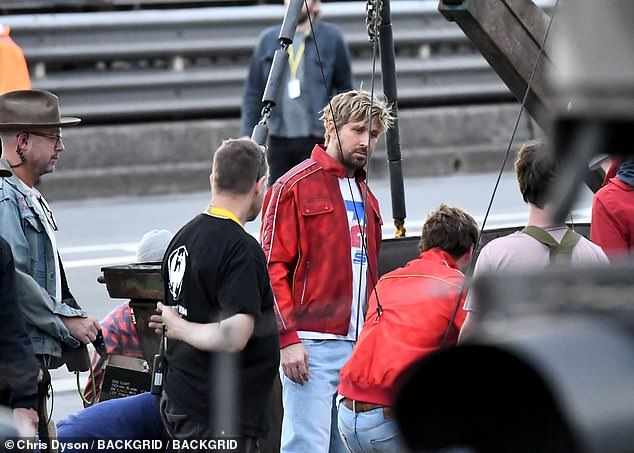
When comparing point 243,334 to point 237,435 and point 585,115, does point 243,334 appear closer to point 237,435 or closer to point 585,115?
point 237,435

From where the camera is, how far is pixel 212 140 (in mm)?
15305

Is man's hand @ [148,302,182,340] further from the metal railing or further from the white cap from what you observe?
the metal railing

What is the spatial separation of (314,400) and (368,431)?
77cm

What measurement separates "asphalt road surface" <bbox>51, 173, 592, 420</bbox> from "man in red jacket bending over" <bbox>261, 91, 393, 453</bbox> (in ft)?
14.1

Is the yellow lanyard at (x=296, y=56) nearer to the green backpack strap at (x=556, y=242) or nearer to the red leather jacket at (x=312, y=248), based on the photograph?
the red leather jacket at (x=312, y=248)

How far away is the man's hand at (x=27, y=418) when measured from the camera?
177 inches

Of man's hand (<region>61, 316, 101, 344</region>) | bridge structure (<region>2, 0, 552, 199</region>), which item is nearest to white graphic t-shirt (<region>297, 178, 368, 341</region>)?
man's hand (<region>61, 316, 101, 344</region>)

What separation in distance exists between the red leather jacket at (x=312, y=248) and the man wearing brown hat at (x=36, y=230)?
786 mm

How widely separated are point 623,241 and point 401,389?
3573 millimetres

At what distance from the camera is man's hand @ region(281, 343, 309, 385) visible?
17.8 ft

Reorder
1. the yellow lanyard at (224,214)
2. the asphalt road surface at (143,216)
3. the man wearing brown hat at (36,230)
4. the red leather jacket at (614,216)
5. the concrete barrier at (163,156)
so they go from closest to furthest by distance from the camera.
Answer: the yellow lanyard at (224,214) → the man wearing brown hat at (36,230) → the red leather jacket at (614,216) → the asphalt road surface at (143,216) → the concrete barrier at (163,156)

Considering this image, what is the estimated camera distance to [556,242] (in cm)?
405

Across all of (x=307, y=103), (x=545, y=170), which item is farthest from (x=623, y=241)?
(x=307, y=103)

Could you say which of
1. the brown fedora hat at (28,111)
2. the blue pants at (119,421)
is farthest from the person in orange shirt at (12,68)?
the blue pants at (119,421)
